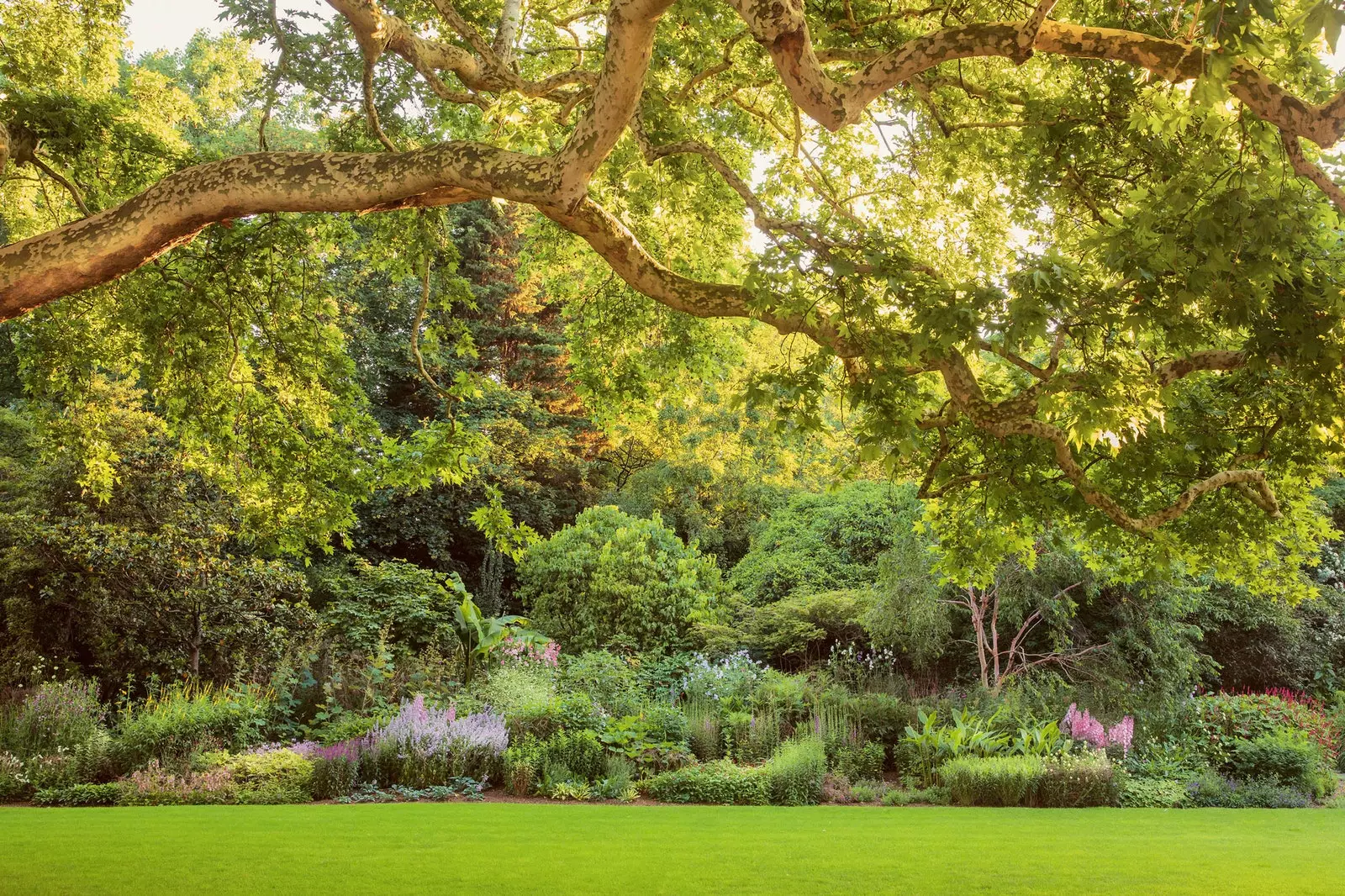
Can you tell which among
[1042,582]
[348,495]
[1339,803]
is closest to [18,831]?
[348,495]

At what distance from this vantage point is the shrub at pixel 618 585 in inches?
645

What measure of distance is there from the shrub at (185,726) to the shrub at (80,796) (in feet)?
2.11

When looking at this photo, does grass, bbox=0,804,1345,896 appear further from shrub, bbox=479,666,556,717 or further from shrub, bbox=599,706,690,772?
shrub, bbox=479,666,556,717

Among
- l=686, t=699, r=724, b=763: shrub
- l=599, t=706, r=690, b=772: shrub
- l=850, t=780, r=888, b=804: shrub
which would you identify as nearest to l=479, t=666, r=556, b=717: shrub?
l=599, t=706, r=690, b=772: shrub

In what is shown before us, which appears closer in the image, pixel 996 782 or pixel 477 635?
pixel 996 782

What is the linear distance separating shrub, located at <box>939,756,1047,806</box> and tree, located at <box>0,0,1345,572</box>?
9.11 feet

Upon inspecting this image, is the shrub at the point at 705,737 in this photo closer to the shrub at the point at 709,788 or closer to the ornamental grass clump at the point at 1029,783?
the shrub at the point at 709,788

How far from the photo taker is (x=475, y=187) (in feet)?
15.4

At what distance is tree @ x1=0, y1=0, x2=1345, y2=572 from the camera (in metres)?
4.30

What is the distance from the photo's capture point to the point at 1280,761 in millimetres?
11992

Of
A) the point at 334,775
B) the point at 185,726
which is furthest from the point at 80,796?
the point at 334,775

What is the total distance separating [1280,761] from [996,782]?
4.19 meters

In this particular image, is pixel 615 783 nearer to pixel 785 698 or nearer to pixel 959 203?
pixel 785 698

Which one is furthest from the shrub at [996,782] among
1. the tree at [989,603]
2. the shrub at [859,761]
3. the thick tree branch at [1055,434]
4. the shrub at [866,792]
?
the thick tree branch at [1055,434]
